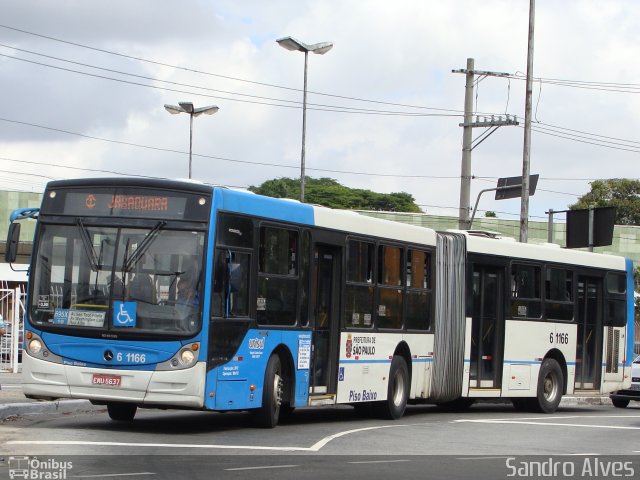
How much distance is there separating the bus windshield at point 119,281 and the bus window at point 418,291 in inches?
249

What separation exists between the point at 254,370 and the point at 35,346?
280 centimetres

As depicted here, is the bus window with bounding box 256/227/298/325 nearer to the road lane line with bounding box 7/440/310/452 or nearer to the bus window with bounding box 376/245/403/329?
the road lane line with bounding box 7/440/310/452

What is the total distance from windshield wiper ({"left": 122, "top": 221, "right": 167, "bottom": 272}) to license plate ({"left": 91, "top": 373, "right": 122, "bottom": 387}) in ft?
4.28

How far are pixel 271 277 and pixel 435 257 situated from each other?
5.77 meters

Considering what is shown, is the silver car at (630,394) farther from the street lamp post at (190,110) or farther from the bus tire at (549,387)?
the street lamp post at (190,110)

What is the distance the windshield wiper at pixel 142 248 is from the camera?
50.8 feet

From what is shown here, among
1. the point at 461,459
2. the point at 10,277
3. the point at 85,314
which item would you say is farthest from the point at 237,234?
the point at 10,277

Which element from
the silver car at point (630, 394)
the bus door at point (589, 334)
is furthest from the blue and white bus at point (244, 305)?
the silver car at point (630, 394)

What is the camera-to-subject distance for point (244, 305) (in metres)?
16.2

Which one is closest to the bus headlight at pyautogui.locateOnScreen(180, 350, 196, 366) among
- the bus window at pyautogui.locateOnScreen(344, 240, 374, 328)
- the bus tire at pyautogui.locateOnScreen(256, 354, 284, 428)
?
the bus tire at pyautogui.locateOnScreen(256, 354, 284, 428)

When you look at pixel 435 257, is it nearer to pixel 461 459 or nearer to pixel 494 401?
pixel 494 401

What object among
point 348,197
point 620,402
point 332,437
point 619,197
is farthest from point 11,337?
point 348,197

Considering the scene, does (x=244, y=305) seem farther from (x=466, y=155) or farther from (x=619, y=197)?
A: (x=619, y=197)

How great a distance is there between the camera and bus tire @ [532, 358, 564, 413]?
2450 cm
